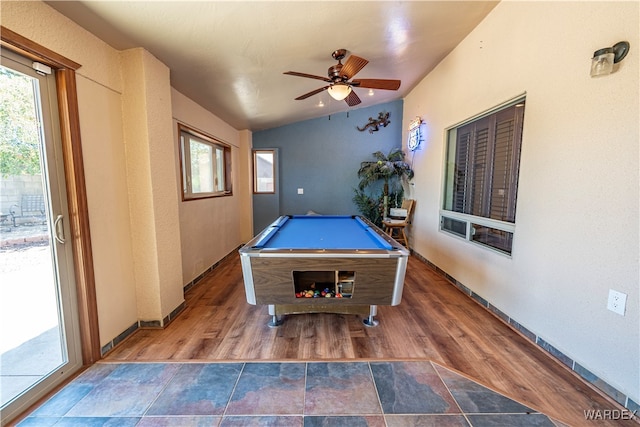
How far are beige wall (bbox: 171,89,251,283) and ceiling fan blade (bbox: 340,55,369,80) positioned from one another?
1.88 meters

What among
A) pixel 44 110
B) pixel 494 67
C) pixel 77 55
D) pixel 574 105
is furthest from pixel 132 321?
pixel 494 67

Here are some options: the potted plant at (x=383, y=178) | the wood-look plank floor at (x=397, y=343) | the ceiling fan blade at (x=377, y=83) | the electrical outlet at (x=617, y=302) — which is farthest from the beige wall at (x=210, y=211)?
the electrical outlet at (x=617, y=302)

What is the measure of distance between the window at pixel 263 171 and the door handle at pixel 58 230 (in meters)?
3.83

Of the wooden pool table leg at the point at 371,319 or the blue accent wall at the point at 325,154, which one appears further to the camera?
the blue accent wall at the point at 325,154

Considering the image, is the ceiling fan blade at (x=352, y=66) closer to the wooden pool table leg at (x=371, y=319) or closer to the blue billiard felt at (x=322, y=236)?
the blue billiard felt at (x=322, y=236)

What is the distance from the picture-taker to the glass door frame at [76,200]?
161 cm

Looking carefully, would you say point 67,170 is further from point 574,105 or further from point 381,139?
point 381,139

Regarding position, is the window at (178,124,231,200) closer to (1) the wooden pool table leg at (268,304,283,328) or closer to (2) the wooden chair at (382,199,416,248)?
(1) the wooden pool table leg at (268,304,283,328)

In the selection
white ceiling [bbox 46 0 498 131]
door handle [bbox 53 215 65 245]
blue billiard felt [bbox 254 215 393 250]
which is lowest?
blue billiard felt [bbox 254 215 393 250]

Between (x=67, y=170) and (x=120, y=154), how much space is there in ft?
1.43

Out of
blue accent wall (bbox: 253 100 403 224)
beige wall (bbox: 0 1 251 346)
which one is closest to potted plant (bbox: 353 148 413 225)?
blue accent wall (bbox: 253 100 403 224)

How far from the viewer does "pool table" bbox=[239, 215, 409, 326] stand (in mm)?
1877

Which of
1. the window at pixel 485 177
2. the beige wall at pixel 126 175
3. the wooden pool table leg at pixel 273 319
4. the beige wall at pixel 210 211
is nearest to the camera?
the beige wall at pixel 126 175

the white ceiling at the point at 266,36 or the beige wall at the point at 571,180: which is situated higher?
the white ceiling at the point at 266,36
